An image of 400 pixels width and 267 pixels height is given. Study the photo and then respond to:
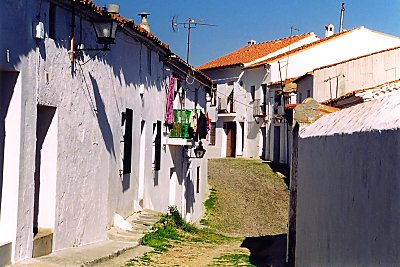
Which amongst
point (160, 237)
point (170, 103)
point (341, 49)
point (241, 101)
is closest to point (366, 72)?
point (170, 103)

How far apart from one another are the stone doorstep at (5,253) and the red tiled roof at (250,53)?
37721 mm

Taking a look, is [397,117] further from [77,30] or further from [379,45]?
[379,45]

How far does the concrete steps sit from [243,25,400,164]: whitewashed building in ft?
69.7

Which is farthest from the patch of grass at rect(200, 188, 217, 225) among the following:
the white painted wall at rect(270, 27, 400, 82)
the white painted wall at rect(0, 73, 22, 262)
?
the white painted wall at rect(0, 73, 22, 262)

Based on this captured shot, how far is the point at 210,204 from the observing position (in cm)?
3184

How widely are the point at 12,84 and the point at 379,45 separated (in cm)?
3284

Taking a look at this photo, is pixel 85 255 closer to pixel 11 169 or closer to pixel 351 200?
pixel 11 169

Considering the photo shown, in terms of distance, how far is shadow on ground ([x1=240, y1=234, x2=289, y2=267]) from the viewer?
15.5 meters

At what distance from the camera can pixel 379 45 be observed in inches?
1586

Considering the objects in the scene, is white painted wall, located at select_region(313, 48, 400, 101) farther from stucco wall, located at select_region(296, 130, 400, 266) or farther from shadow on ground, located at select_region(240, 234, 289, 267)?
stucco wall, located at select_region(296, 130, 400, 266)

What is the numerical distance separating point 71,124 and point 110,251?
250 centimetres

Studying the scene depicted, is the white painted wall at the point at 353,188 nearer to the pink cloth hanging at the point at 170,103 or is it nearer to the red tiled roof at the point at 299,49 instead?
the pink cloth hanging at the point at 170,103

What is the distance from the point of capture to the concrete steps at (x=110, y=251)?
11250mm

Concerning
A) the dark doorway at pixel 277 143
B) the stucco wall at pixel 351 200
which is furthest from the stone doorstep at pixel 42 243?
the dark doorway at pixel 277 143
